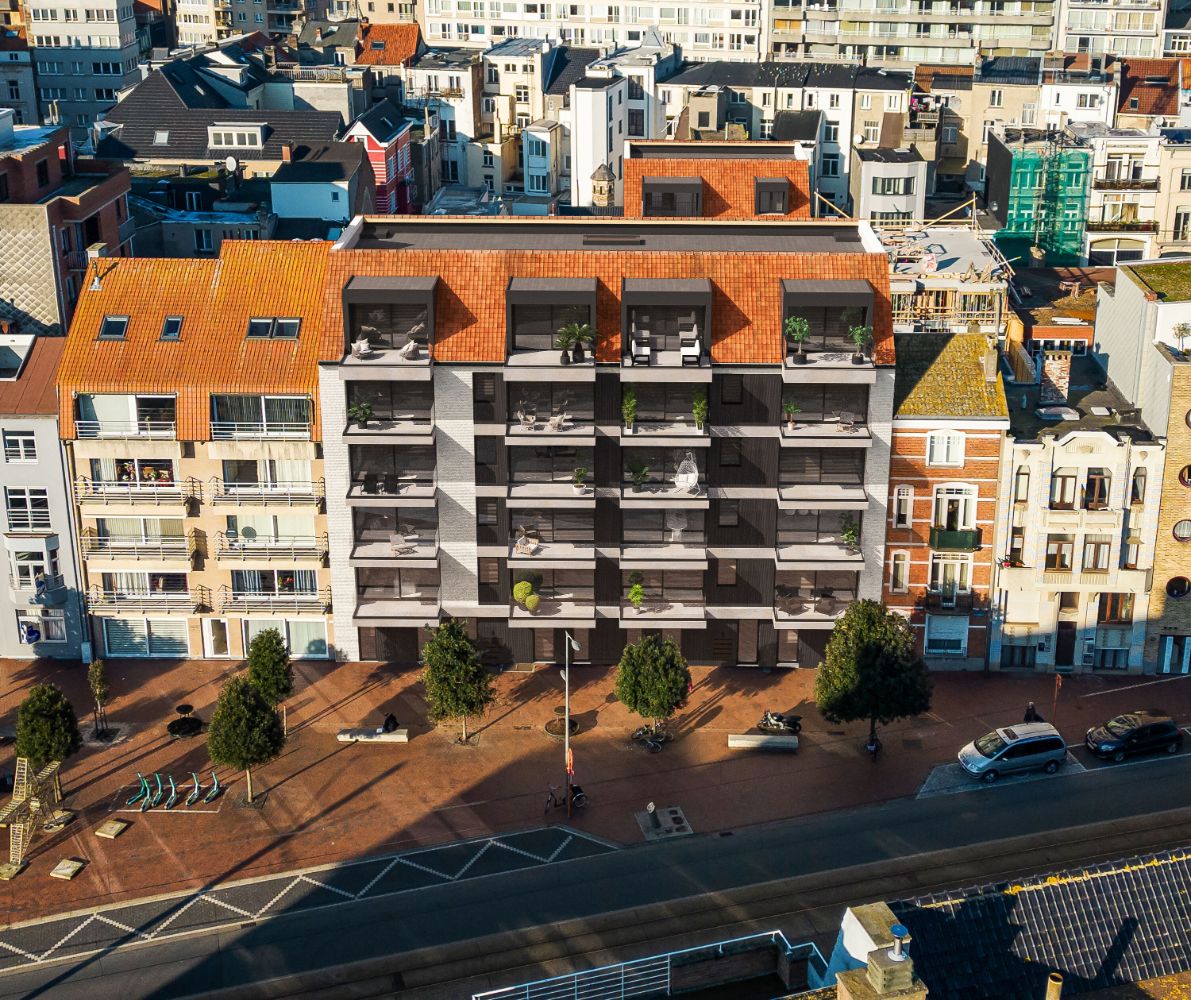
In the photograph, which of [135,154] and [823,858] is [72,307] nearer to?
[135,154]

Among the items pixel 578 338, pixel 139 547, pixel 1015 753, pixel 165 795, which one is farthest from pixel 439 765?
pixel 1015 753

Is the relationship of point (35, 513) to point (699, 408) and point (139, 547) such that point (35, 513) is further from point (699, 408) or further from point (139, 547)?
point (699, 408)

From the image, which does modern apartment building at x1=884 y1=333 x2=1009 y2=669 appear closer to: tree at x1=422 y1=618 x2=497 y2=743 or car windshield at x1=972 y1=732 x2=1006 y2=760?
car windshield at x1=972 y1=732 x2=1006 y2=760

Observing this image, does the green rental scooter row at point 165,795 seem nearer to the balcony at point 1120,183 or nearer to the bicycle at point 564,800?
the bicycle at point 564,800

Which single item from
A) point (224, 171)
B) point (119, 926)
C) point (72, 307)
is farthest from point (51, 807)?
point (224, 171)

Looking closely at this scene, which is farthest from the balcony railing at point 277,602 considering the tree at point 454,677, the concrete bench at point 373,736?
the tree at point 454,677

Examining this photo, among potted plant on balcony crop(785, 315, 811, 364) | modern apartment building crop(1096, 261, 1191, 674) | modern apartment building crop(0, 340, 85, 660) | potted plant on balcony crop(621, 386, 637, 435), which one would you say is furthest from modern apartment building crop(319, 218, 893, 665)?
modern apartment building crop(0, 340, 85, 660)
